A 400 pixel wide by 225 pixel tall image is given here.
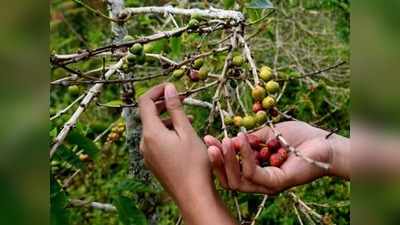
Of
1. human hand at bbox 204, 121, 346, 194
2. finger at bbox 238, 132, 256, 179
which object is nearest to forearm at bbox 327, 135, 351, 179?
human hand at bbox 204, 121, 346, 194

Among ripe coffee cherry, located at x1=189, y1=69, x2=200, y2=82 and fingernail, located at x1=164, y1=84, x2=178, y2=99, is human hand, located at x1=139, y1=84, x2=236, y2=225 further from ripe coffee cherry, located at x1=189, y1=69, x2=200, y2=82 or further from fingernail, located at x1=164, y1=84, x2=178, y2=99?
ripe coffee cherry, located at x1=189, y1=69, x2=200, y2=82

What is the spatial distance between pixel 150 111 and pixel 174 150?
74mm

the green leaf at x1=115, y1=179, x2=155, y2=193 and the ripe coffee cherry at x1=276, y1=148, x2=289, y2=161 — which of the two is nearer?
the ripe coffee cherry at x1=276, y1=148, x2=289, y2=161

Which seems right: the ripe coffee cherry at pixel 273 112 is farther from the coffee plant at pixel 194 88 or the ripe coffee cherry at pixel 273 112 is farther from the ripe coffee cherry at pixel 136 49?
the ripe coffee cherry at pixel 136 49

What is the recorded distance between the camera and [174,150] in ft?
2.42

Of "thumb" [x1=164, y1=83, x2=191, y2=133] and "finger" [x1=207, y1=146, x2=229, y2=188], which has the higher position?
"thumb" [x1=164, y1=83, x2=191, y2=133]

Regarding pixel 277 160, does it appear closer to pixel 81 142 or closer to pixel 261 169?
pixel 261 169

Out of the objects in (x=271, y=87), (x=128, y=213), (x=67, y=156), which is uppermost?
(x=271, y=87)

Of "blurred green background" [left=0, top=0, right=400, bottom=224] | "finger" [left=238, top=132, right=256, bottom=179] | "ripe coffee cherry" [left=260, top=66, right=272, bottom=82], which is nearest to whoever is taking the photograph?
"blurred green background" [left=0, top=0, right=400, bottom=224]

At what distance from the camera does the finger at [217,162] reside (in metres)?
0.69

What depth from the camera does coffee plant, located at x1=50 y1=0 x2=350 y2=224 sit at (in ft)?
2.72

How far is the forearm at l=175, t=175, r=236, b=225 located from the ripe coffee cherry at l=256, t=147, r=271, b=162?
0.28 ft
